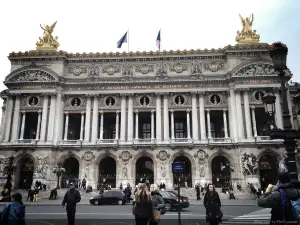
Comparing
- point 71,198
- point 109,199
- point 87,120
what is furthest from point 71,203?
point 87,120

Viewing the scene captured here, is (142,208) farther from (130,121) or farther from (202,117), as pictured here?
(202,117)

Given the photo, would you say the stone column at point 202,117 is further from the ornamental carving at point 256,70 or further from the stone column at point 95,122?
the stone column at point 95,122

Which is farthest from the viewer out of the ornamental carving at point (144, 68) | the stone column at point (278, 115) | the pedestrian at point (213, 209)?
the ornamental carving at point (144, 68)

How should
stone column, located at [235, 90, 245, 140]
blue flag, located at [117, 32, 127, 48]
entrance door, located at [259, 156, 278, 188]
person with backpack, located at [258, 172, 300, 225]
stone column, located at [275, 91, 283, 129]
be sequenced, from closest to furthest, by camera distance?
person with backpack, located at [258, 172, 300, 225] → entrance door, located at [259, 156, 278, 188] → stone column, located at [275, 91, 283, 129] → stone column, located at [235, 90, 245, 140] → blue flag, located at [117, 32, 127, 48]

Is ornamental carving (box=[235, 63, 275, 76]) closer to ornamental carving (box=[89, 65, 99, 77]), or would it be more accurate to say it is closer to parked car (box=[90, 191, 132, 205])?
ornamental carving (box=[89, 65, 99, 77])

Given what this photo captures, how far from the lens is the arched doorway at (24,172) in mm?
41156

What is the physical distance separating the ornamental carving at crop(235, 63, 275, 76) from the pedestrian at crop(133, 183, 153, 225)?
3637 cm

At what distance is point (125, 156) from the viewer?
4066 centimetres

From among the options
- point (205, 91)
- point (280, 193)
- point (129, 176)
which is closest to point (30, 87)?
point (129, 176)

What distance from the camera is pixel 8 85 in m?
44.0

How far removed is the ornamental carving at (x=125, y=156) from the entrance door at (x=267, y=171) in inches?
710

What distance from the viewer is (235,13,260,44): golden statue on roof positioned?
44219mm

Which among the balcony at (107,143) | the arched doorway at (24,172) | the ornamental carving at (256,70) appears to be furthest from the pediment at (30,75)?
the ornamental carving at (256,70)

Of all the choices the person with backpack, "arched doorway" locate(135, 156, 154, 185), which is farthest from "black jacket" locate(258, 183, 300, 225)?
"arched doorway" locate(135, 156, 154, 185)
